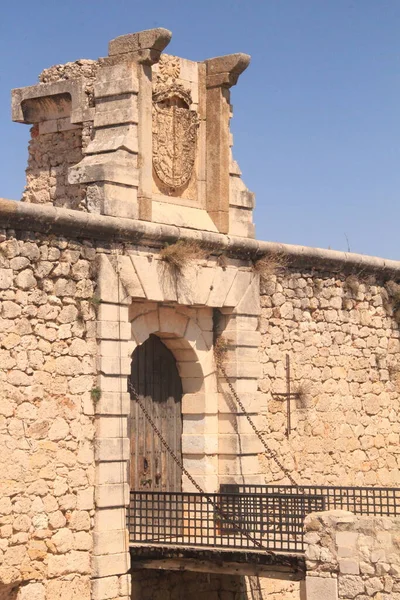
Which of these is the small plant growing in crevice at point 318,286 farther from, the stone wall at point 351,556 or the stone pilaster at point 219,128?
the stone wall at point 351,556

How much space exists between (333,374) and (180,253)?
3568mm

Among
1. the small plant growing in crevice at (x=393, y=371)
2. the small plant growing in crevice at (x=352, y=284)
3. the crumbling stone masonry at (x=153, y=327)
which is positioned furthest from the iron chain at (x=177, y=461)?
the small plant growing in crevice at (x=393, y=371)

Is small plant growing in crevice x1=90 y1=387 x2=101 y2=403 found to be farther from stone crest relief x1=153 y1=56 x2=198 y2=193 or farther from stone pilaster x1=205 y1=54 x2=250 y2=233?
stone pilaster x1=205 y1=54 x2=250 y2=233

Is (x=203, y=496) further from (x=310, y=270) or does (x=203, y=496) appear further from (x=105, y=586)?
(x=310, y=270)

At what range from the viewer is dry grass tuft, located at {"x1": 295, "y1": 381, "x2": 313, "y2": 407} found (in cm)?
1836

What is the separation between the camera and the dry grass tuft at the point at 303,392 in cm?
1836

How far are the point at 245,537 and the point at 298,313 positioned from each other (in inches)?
134

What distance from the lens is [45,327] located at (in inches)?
588

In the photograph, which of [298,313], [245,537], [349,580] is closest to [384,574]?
[349,580]

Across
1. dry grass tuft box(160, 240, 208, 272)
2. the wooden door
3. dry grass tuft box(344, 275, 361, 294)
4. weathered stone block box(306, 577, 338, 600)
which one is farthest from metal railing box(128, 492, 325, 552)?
dry grass tuft box(344, 275, 361, 294)

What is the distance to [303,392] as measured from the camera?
18375 mm

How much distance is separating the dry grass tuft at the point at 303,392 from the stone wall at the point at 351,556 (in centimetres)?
391

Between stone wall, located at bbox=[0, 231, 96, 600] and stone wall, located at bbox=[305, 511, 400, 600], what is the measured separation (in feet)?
7.70

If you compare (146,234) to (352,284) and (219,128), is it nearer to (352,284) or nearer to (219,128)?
(219,128)
